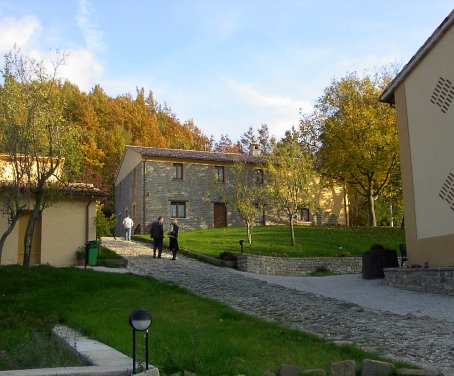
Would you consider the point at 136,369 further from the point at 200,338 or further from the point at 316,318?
the point at 316,318

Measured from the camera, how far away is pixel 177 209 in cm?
3675

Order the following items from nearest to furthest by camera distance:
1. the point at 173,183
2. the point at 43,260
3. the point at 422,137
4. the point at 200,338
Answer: the point at 200,338 < the point at 422,137 < the point at 43,260 < the point at 173,183

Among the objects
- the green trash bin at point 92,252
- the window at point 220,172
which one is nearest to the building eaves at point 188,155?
the window at point 220,172

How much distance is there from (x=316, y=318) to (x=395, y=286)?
654 cm

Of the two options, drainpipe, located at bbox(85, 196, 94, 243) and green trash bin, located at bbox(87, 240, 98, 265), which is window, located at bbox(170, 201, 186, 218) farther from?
green trash bin, located at bbox(87, 240, 98, 265)

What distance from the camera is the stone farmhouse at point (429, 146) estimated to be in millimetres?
14656

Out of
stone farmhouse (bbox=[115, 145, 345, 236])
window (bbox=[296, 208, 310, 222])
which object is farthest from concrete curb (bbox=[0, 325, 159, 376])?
window (bbox=[296, 208, 310, 222])

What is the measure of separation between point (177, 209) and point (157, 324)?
92.8 ft

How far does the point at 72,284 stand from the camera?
13023mm

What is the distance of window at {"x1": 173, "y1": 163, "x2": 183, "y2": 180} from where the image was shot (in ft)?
121

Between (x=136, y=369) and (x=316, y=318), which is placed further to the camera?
(x=316, y=318)

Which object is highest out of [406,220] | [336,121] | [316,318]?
[336,121]

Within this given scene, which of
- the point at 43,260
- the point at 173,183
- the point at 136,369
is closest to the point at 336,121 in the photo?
the point at 173,183

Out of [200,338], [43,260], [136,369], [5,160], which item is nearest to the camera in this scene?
[136,369]
